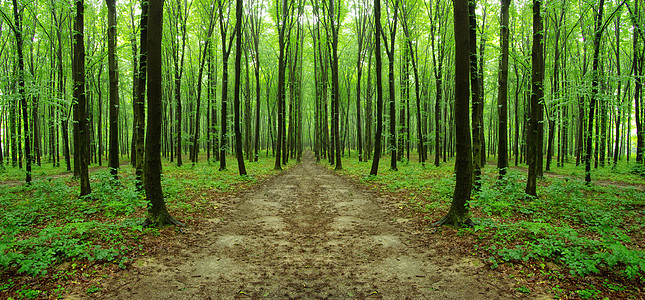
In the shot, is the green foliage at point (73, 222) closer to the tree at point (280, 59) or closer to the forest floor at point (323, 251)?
the forest floor at point (323, 251)

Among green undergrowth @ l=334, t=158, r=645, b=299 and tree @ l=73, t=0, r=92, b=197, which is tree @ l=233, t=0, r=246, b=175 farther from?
green undergrowth @ l=334, t=158, r=645, b=299

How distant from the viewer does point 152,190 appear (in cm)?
641

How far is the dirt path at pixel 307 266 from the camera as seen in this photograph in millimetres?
3842

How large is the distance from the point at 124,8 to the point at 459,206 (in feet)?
71.8

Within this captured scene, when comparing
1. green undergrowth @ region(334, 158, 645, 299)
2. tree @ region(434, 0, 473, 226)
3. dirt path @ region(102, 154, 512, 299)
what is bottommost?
dirt path @ region(102, 154, 512, 299)

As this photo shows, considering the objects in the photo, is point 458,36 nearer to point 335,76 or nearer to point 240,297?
point 240,297

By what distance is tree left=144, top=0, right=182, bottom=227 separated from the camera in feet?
20.5

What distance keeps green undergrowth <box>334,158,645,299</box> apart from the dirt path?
93 centimetres

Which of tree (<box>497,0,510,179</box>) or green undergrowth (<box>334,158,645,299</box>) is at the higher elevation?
tree (<box>497,0,510,179</box>)

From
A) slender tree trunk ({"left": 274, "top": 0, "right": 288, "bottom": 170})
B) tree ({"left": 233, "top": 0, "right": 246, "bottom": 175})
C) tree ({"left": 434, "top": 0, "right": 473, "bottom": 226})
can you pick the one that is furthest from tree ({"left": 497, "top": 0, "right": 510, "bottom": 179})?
slender tree trunk ({"left": 274, "top": 0, "right": 288, "bottom": 170})

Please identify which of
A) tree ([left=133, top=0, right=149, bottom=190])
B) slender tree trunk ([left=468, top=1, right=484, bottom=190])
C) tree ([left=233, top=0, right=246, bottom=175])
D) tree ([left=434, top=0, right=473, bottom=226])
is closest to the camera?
tree ([left=434, top=0, right=473, bottom=226])

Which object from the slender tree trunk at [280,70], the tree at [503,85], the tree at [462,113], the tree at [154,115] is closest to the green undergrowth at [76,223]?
the tree at [154,115]

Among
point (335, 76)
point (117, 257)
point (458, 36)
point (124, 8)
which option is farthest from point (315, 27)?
point (117, 257)

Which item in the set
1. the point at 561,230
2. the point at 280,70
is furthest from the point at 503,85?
the point at 280,70
